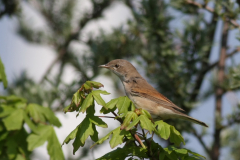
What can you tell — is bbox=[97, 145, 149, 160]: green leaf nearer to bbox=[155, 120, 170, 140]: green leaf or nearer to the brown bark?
bbox=[155, 120, 170, 140]: green leaf

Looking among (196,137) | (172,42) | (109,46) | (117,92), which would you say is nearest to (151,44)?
(172,42)

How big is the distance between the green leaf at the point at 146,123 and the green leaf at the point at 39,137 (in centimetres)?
65

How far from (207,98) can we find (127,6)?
7.35 feet

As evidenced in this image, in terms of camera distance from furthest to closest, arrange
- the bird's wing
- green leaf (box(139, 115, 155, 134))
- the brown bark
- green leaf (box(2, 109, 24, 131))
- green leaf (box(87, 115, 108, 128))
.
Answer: the brown bark
the bird's wing
green leaf (box(87, 115, 108, 128))
green leaf (box(139, 115, 155, 134))
green leaf (box(2, 109, 24, 131))

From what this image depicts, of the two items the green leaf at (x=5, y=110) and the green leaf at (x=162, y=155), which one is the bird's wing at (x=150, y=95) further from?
the green leaf at (x=5, y=110)

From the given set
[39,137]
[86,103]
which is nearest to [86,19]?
[86,103]

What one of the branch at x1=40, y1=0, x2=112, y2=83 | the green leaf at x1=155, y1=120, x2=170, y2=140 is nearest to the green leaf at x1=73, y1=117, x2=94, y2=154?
the green leaf at x1=155, y1=120, x2=170, y2=140

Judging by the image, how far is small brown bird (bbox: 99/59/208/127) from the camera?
4539mm

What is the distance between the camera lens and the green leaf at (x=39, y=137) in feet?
6.51

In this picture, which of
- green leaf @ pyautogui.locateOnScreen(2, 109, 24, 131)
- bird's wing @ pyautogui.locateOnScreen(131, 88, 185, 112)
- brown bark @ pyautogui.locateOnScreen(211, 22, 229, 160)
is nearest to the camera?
green leaf @ pyautogui.locateOnScreen(2, 109, 24, 131)

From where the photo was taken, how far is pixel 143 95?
4.82 meters

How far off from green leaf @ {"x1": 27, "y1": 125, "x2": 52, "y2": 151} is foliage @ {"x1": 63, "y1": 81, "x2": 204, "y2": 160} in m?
0.40

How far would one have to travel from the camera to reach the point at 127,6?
633cm

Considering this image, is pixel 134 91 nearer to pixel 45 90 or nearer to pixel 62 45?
pixel 45 90
